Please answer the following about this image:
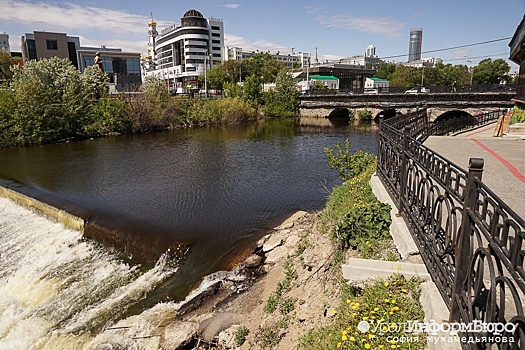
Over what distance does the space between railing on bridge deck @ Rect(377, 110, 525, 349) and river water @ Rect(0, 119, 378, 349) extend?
18.4 ft

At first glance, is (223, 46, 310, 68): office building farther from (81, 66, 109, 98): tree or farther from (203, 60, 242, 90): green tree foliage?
(81, 66, 109, 98): tree

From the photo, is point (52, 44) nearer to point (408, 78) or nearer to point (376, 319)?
point (408, 78)

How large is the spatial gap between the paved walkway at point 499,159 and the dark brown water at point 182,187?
508cm

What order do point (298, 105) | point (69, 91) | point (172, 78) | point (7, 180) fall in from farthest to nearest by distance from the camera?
point (172, 78) → point (298, 105) → point (69, 91) → point (7, 180)

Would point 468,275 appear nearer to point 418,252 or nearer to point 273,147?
point 418,252

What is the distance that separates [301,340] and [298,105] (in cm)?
5184

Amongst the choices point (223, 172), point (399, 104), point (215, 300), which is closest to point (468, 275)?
point (215, 300)

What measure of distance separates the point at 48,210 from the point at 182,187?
5.33 metres

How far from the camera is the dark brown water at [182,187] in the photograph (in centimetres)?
1067

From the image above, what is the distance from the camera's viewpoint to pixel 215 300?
7.85 metres

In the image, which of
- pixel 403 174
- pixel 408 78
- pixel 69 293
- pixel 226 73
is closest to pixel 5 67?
pixel 226 73

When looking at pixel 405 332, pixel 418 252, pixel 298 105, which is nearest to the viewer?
pixel 405 332

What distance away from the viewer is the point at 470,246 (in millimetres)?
3023

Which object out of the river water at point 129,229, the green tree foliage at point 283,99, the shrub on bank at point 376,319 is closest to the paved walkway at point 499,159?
the shrub on bank at point 376,319
